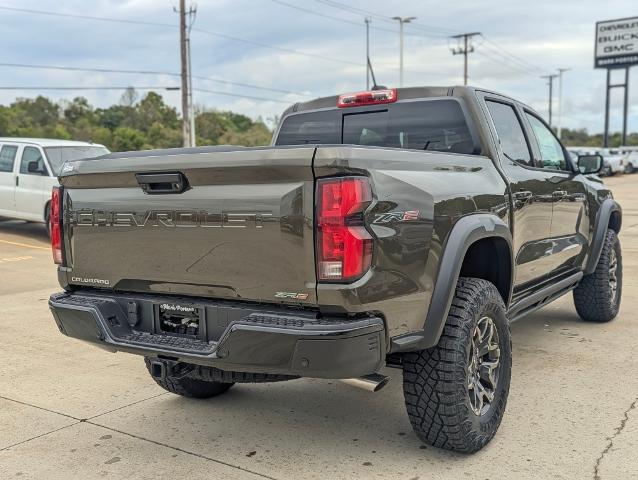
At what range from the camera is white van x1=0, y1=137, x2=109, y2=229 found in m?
11.6

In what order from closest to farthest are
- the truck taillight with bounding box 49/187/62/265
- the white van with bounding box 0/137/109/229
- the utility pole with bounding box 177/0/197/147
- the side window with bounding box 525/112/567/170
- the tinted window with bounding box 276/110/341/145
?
the truck taillight with bounding box 49/187/62/265
the tinted window with bounding box 276/110/341/145
the side window with bounding box 525/112/567/170
the white van with bounding box 0/137/109/229
the utility pole with bounding box 177/0/197/147

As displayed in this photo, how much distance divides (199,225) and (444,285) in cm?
115

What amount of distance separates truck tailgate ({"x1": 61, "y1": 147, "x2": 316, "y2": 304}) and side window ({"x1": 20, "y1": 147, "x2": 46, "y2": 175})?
29.4ft

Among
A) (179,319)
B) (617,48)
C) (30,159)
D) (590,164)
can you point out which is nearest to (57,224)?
(179,319)

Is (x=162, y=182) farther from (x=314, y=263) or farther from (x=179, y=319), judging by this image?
(x=314, y=263)

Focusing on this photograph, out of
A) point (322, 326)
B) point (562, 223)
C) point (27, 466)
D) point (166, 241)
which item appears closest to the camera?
point (322, 326)

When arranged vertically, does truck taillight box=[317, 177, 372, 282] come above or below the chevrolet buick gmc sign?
below

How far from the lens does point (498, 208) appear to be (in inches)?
148

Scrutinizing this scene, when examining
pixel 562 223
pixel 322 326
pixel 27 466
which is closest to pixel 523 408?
pixel 562 223

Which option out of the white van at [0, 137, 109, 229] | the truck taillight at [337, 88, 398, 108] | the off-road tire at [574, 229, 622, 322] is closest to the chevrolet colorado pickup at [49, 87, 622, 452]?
the truck taillight at [337, 88, 398, 108]

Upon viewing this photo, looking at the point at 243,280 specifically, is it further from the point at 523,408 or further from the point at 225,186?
the point at 523,408

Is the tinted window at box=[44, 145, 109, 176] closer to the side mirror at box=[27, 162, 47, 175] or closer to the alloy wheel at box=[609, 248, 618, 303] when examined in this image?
the side mirror at box=[27, 162, 47, 175]

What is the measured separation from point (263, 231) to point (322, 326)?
471mm

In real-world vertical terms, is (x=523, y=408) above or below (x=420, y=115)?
below
